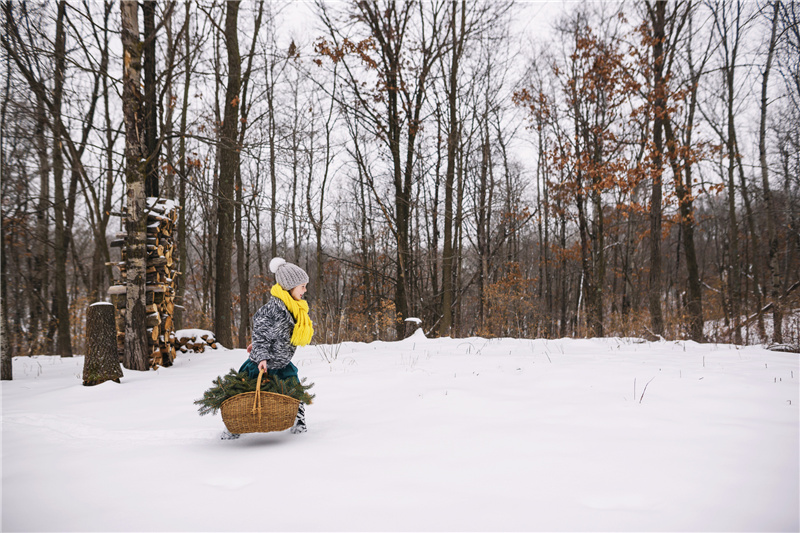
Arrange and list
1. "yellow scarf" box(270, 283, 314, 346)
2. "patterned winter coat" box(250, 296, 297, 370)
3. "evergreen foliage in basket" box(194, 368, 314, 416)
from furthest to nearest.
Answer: "yellow scarf" box(270, 283, 314, 346), "patterned winter coat" box(250, 296, 297, 370), "evergreen foliage in basket" box(194, 368, 314, 416)

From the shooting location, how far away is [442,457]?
2.61m

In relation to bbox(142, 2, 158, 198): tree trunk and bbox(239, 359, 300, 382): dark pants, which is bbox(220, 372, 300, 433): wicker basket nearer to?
bbox(239, 359, 300, 382): dark pants

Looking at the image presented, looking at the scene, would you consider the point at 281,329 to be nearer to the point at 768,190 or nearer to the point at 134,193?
the point at 134,193

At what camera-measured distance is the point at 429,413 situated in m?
3.49

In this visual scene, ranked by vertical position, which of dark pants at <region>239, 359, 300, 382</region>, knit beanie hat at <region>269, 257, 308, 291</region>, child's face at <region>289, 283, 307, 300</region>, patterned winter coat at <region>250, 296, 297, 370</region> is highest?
knit beanie hat at <region>269, 257, 308, 291</region>

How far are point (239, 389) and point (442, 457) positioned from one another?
1602 millimetres

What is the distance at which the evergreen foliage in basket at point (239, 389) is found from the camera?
10.2 ft

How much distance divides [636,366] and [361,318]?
586 inches

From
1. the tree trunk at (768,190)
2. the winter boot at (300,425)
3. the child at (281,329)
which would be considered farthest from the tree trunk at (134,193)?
the tree trunk at (768,190)

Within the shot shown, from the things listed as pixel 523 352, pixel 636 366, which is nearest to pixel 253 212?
pixel 523 352

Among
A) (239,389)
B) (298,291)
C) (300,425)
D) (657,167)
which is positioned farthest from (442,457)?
(657,167)

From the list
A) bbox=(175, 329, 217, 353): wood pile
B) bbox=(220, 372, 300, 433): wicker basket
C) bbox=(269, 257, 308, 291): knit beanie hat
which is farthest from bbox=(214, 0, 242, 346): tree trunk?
bbox=(220, 372, 300, 433): wicker basket

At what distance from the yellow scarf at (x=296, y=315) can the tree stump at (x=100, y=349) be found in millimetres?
3580

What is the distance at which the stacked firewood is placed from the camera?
6773 millimetres
